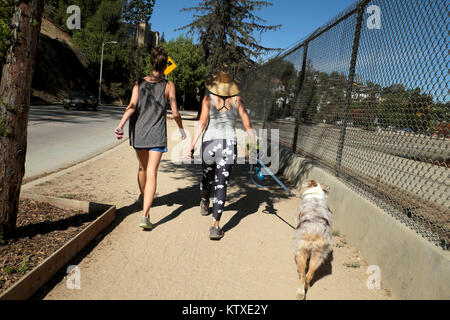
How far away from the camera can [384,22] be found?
3.96 metres

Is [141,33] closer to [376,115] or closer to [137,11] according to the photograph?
[137,11]

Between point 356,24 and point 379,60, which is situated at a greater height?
point 356,24

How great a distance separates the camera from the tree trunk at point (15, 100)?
9.25 ft

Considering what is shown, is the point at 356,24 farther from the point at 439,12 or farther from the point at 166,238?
the point at 166,238

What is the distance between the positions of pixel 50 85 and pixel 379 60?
128ft

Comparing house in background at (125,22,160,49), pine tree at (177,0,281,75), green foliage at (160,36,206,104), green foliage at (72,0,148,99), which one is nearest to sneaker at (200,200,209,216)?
pine tree at (177,0,281,75)

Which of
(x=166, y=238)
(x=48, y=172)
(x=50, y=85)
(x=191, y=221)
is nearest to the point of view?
(x=166, y=238)

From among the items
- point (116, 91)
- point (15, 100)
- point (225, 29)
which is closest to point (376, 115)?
point (15, 100)

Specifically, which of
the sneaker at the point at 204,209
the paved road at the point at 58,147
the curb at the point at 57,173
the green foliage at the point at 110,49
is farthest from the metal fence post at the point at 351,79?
the green foliage at the point at 110,49

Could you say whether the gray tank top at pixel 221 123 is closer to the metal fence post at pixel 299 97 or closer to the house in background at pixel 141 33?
the metal fence post at pixel 299 97

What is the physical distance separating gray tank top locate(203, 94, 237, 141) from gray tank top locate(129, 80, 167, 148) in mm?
591

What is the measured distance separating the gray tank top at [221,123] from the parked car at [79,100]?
23773mm

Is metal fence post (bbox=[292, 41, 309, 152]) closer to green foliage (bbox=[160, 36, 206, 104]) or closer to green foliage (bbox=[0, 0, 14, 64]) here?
green foliage (bbox=[0, 0, 14, 64])
